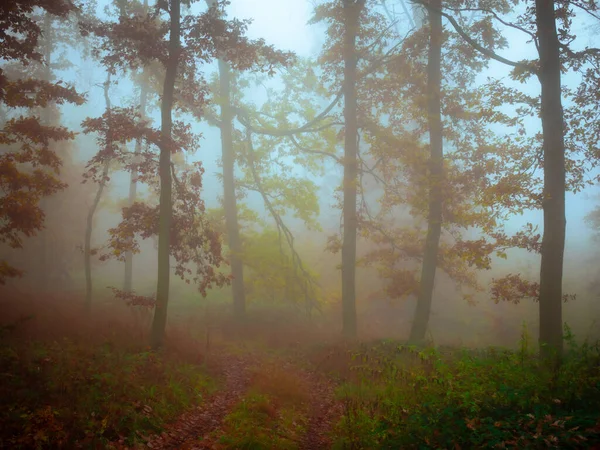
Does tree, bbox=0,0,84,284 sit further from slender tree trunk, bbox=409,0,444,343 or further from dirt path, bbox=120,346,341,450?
slender tree trunk, bbox=409,0,444,343

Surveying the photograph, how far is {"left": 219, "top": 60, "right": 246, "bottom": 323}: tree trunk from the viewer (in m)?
18.4

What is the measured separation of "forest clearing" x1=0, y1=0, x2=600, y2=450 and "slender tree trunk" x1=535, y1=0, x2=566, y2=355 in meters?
0.04

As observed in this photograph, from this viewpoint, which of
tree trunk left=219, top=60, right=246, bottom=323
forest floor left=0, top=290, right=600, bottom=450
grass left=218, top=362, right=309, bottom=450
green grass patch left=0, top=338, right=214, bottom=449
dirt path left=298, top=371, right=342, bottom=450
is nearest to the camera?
forest floor left=0, top=290, right=600, bottom=450

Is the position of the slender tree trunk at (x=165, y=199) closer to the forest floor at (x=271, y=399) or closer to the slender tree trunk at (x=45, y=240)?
the forest floor at (x=271, y=399)

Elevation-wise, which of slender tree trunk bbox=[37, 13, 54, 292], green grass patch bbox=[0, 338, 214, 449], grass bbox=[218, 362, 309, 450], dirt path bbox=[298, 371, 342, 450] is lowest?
dirt path bbox=[298, 371, 342, 450]

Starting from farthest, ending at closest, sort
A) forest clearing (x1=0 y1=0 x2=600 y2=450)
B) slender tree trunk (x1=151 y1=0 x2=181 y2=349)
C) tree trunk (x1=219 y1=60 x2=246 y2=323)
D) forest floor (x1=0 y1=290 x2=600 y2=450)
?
1. tree trunk (x1=219 y1=60 x2=246 y2=323)
2. slender tree trunk (x1=151 y1=0 x2=181 y2=349)
3. forest clearing (x1=0 y1=0 x2=600 y2=450)
4. forest floor (x1=0 y1=290 x2=600 y2=450)

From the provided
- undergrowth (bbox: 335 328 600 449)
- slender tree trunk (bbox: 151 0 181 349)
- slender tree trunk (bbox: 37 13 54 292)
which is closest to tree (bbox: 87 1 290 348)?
slender tree trunk (bbox: 151 0 181 349)

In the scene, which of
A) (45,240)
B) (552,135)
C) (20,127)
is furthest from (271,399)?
(45,240)

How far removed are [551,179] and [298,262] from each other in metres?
11.4

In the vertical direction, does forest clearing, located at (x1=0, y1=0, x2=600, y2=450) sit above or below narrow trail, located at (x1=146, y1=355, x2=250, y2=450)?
above

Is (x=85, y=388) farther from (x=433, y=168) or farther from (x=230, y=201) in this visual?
(x=230, y=201)

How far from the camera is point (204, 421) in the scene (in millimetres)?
7133

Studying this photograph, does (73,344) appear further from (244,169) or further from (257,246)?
(244,169)

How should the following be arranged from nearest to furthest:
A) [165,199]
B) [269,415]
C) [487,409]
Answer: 1. [487,409]
2. [269,415]
3. [165,199]
